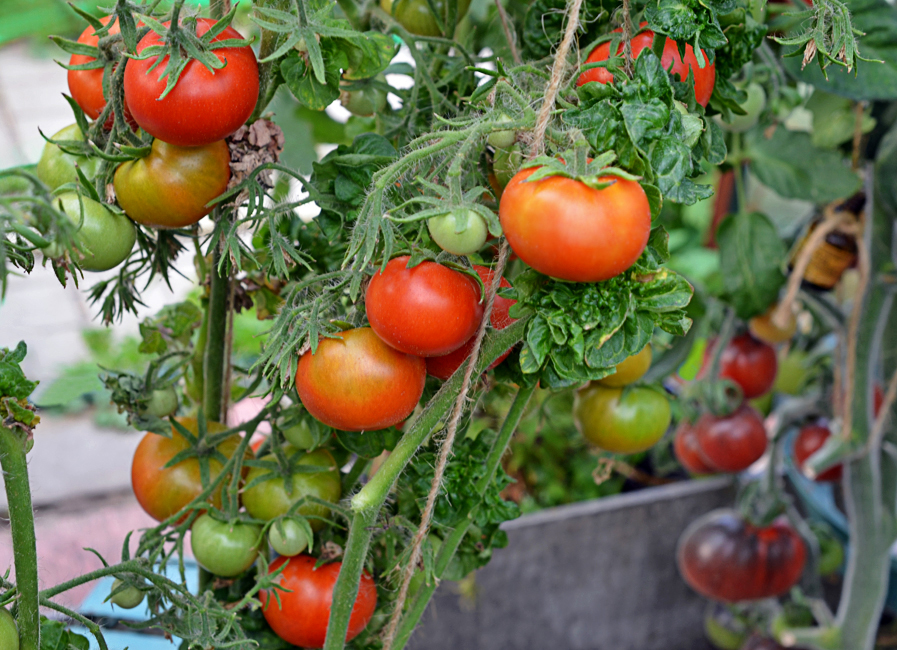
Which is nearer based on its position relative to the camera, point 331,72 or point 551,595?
point 331,72

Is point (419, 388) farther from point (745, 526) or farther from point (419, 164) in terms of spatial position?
point (745, 526)

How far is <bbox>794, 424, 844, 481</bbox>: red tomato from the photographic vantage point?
4.11 ft

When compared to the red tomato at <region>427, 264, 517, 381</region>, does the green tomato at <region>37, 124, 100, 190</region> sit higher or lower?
higher

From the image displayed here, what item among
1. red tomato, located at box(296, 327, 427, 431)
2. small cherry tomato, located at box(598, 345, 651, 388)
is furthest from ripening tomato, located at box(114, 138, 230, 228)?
small cherry tomato, located at box(598, 345, 651, 388)

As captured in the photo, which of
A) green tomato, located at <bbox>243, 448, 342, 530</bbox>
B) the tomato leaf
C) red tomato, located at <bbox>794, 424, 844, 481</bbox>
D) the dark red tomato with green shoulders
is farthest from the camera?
red tomato, located at <bbox>794, 424, 844, 481</bbox>

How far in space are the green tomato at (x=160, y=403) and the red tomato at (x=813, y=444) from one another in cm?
103

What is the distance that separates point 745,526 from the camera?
127 centimetres

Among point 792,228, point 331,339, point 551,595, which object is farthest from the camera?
point 551,595

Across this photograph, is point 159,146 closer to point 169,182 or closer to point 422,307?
point 169,182

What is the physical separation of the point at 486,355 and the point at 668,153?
16cm

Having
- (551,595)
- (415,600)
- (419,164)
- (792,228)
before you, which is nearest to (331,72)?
(419,164)

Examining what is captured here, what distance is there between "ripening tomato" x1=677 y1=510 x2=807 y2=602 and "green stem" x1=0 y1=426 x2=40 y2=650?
3.44 ft

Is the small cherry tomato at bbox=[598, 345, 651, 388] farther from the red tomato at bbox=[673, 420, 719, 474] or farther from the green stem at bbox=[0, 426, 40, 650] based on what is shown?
the red tomato at bbox=[673, 420, 719, 474]

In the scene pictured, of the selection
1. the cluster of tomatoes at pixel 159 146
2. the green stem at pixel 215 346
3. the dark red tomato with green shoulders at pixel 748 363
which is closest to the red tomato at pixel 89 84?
the cluster of tomatoes at pixel 159 146
